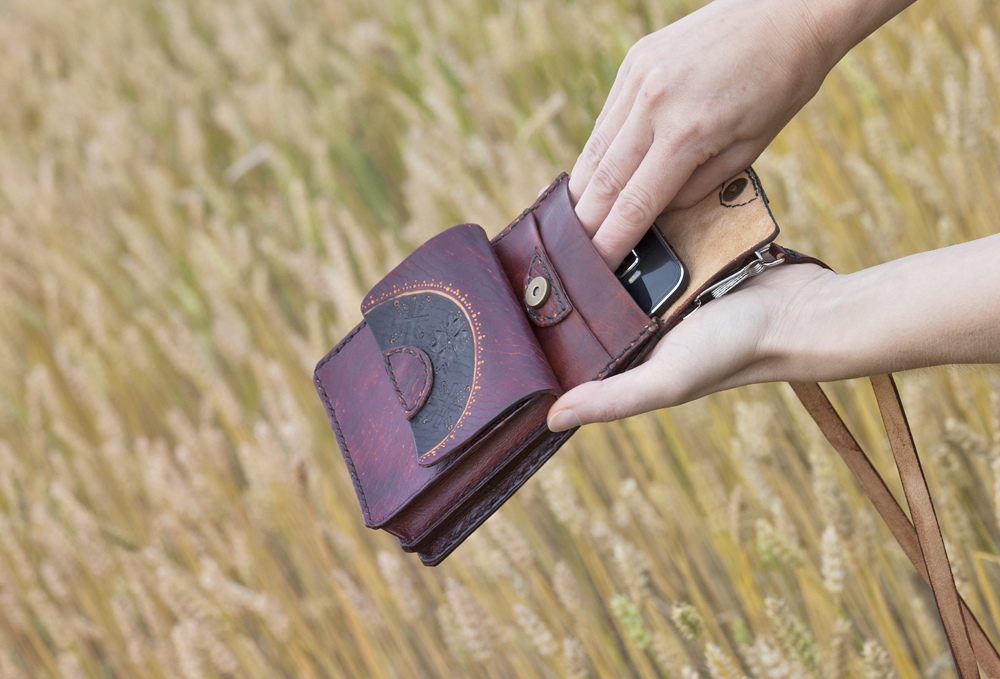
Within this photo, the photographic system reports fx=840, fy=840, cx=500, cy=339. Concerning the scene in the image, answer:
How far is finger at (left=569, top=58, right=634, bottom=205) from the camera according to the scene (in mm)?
959

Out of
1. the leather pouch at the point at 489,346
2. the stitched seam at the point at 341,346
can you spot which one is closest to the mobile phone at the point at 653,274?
the leather pouch at the point at 489,346

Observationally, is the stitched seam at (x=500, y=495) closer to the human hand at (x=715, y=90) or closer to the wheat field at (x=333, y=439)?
the wheat field at (x=333, y=439)

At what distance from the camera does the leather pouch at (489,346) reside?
871 millimetres

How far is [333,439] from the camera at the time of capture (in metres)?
1.66

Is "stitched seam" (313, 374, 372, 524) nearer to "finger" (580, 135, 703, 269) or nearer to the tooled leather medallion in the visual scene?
the tooled leather medallion

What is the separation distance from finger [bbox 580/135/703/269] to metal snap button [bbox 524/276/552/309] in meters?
0.09

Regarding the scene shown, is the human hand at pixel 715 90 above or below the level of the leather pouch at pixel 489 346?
above

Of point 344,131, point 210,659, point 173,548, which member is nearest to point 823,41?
point 210,659

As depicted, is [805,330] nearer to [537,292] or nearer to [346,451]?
[537,292]

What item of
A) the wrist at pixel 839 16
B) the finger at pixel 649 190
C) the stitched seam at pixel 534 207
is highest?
the stitched seam at pixel 534 207

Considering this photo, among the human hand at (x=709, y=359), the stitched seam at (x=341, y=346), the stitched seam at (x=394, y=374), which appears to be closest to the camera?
the human hand at (x=709, y=359)

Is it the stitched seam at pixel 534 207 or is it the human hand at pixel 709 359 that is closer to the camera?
the human hand at pixel 709 359

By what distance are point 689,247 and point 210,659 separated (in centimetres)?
93

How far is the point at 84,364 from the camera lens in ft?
6.00
